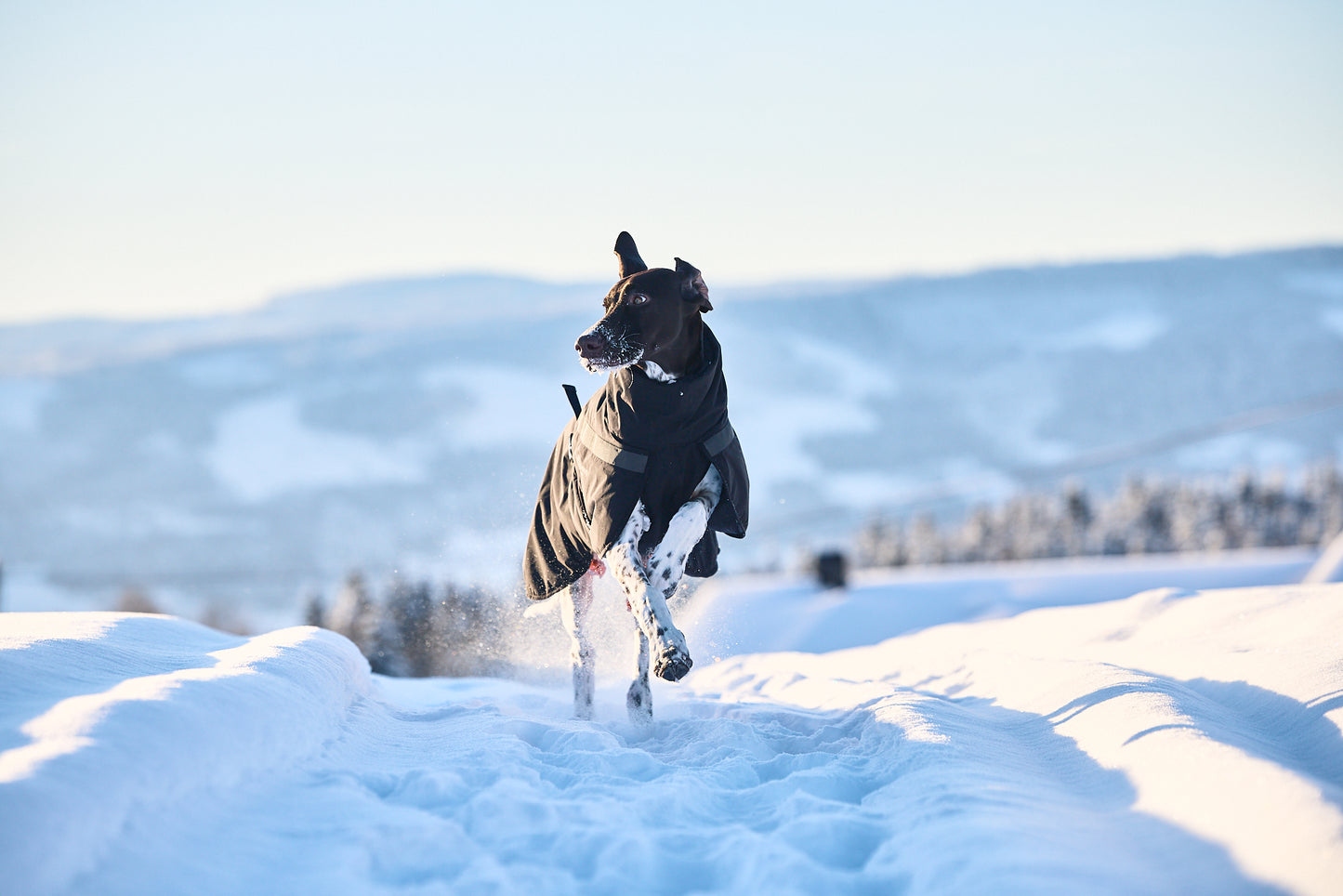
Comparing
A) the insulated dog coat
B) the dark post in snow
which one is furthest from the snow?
the insulated dog coat

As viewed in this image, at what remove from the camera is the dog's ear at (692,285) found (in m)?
3.79

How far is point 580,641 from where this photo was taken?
168 inches

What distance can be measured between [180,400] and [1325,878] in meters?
94.4

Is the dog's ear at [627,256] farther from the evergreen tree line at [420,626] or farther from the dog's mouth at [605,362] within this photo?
the evergreen tree line at [420,626]

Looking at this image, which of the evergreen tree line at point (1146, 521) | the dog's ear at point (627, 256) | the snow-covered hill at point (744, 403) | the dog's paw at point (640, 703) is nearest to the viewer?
the dog's paw at point (640, 703)

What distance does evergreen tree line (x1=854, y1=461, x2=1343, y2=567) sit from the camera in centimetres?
1470

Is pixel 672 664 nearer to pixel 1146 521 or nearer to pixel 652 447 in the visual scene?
pixel 652 447

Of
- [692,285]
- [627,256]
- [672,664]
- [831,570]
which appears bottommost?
[831,570]

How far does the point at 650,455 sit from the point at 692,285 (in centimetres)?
69

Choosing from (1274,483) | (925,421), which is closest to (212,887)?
(1274,483)

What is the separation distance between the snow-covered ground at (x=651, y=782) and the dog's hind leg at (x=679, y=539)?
0.53 metres

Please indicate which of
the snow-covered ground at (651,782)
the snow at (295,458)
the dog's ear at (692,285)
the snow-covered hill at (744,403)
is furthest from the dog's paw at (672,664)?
the snow at (295,458)

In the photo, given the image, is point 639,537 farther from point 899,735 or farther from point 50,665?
point 50,665

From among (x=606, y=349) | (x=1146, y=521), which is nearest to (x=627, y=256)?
(x=606, y=349)
